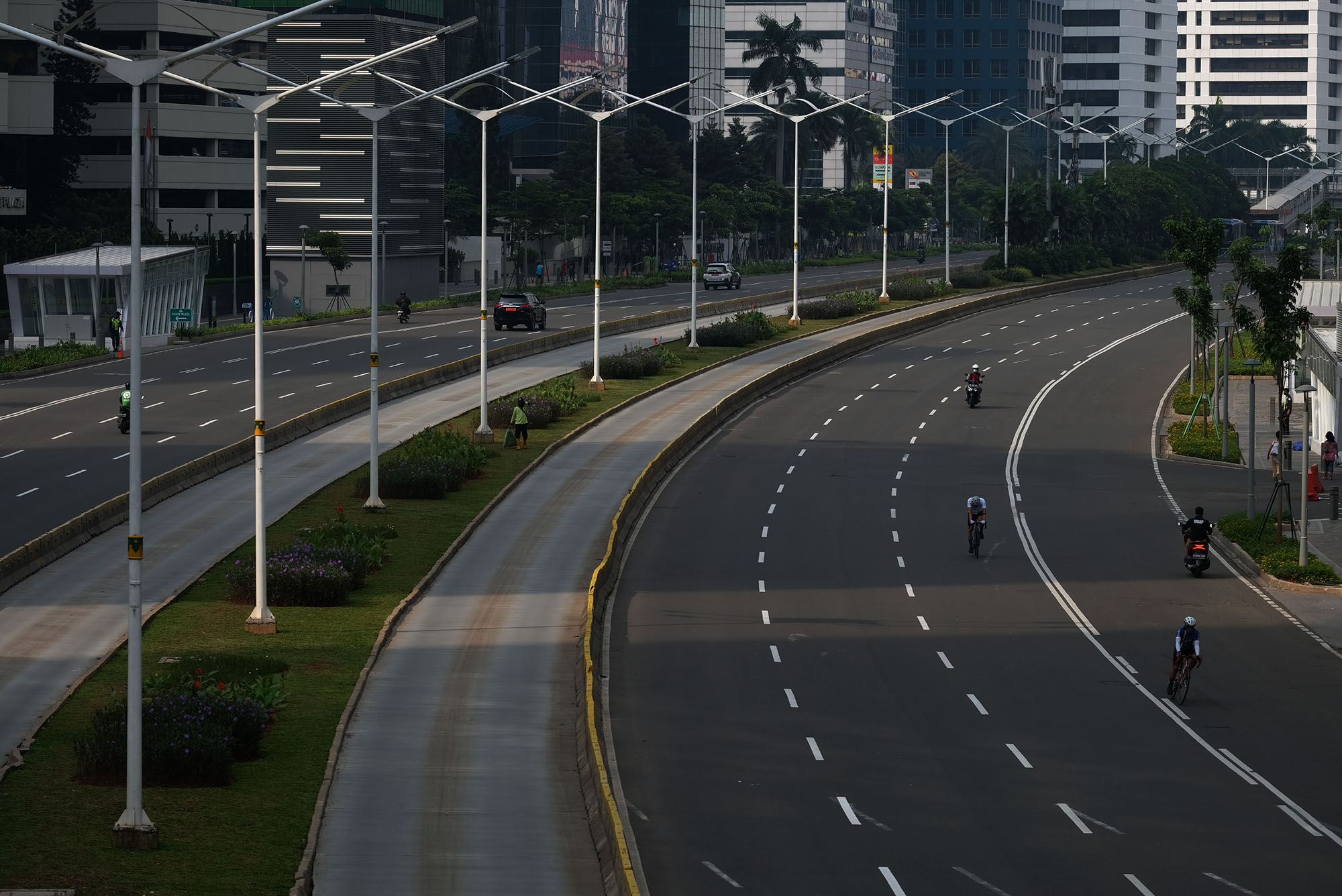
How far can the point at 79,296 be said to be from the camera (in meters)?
85.4

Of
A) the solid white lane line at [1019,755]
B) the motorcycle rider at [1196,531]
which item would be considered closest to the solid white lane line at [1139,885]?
the solid white lane line at [1019,755]

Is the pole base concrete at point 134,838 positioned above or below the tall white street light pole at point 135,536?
below

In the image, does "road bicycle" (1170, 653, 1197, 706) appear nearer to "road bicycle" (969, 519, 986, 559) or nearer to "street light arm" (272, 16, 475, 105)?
"road bicycle" (969, 519, 986, 559)

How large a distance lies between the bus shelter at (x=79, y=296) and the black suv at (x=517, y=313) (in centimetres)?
1532

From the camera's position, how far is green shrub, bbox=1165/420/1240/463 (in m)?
65.0

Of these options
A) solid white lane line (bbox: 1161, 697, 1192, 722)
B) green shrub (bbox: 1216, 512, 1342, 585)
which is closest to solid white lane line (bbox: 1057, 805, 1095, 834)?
solid white lane line (bbox: 1161, 697, 1192, 722)

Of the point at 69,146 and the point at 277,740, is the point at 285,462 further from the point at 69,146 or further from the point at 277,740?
the point at 69,146

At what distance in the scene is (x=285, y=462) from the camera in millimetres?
57594

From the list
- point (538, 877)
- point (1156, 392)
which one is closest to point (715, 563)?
point (538, 877)

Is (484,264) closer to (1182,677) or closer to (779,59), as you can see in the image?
(1182,677)

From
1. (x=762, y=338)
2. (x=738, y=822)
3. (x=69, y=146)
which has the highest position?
(x=69, y=146)

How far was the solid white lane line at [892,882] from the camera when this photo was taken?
22.6 m

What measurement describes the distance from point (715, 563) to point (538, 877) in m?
24.4

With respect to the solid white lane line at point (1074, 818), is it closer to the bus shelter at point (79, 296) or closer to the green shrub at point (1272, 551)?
the green shrub at point (1272, 551)
